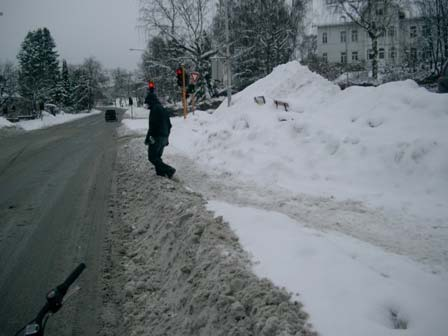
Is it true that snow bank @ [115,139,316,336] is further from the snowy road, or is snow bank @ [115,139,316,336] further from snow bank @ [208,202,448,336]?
the snowy road

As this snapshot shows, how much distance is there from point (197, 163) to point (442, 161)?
596 cm

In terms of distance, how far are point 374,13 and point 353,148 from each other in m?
23.7

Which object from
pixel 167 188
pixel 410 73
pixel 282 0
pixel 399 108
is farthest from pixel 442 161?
pixel 282 0

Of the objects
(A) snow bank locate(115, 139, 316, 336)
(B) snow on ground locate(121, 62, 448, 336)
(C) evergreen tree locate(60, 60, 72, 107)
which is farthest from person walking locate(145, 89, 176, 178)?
(C) evergreen tree locate(60, 60, 72, 107)

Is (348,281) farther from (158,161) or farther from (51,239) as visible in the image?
(158,161)

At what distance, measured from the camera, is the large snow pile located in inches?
237

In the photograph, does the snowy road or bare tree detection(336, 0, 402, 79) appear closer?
the snowy road

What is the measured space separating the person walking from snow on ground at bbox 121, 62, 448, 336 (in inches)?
23.2

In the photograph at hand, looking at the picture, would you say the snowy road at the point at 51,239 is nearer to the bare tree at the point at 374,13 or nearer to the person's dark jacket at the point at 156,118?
the person's dark jacket at the point at 156,118

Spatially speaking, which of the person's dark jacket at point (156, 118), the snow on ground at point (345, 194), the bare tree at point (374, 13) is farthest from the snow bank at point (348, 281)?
the bare tree at point (374, 13)

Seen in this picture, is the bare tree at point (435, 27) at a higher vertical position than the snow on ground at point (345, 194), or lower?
higher

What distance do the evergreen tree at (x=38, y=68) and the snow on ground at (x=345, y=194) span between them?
49252mm

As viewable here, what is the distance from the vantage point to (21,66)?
61500 mm

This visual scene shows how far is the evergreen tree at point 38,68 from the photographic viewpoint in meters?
52.5
